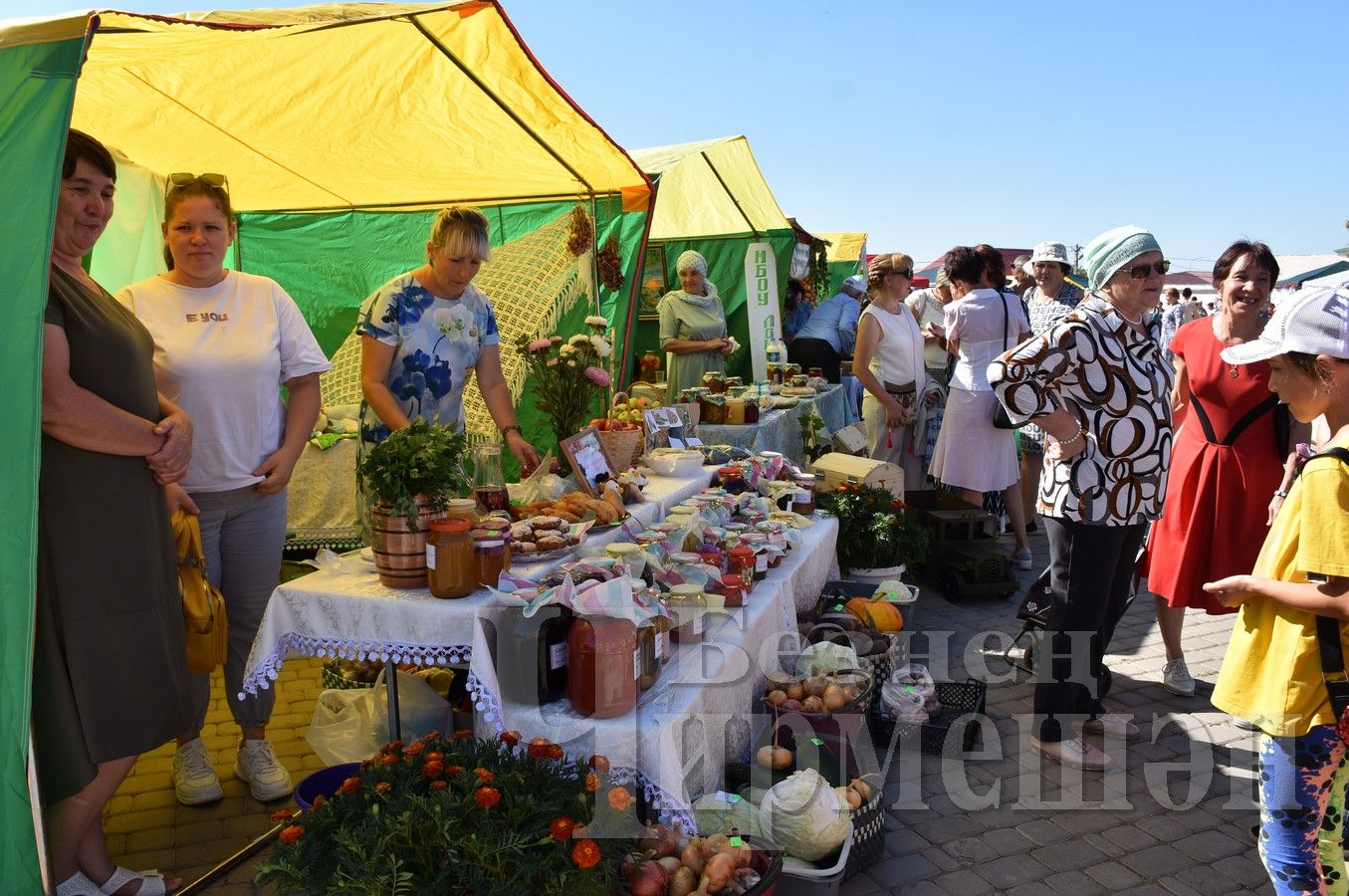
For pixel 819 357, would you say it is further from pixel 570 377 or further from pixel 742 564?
pixel 742 564

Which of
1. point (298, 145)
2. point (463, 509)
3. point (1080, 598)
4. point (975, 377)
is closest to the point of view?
point (463, 509)

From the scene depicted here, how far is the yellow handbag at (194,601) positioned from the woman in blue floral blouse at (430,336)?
74cm

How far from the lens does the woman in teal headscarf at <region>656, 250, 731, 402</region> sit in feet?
24.6

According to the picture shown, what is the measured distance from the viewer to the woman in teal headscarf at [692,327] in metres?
7.49

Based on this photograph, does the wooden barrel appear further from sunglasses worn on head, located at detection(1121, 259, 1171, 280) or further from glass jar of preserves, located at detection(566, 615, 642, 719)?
sunglasses worn on head, located at detection(1121, 259, 1171, 280)

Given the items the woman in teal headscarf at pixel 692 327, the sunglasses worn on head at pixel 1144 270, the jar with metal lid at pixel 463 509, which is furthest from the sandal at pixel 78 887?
the woman in teal headscarf at pixel 692 327

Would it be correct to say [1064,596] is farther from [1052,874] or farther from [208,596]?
[208,596]

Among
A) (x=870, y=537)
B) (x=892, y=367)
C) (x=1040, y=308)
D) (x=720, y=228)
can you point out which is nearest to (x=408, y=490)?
(x=870, y=537)

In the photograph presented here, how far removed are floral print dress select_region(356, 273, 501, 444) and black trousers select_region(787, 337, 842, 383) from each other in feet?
22.7

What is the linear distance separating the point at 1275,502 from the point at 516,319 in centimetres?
485

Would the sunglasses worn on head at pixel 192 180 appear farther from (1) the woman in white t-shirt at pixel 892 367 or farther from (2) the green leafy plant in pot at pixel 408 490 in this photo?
(1) the woman in white t-shirt at pixel 892 367

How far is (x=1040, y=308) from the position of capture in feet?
21.0

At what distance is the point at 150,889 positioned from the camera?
2600mm

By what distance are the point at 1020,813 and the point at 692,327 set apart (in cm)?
493
